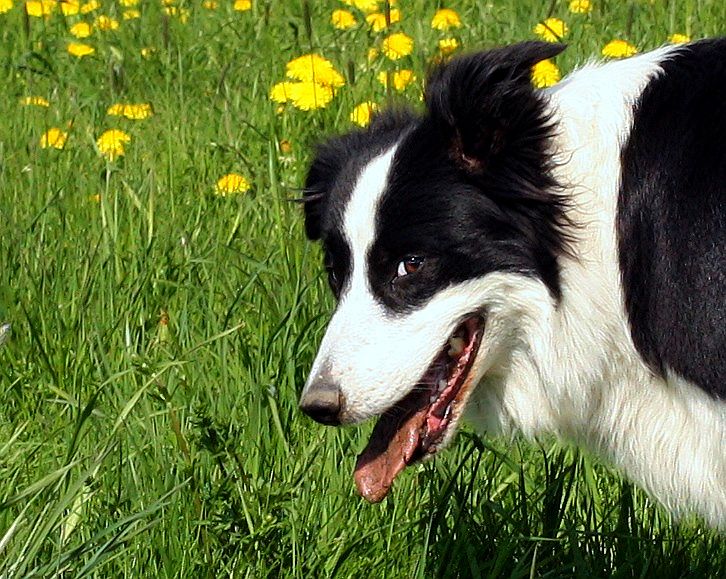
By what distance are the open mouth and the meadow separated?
180 millimetres

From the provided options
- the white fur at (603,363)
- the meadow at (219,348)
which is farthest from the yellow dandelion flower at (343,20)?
the white fur at (603,363)

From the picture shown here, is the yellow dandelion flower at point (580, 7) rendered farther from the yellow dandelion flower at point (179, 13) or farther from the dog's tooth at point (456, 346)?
the dog's tooth at point (456, 346)

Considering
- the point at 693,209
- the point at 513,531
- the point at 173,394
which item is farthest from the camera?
the point at 173,394

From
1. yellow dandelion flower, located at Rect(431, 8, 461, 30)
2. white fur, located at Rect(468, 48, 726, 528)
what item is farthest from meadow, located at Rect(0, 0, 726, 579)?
white fur, located at Rect(468, 48, 726, 528)

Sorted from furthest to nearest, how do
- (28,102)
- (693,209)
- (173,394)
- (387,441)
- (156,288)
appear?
(28,102), (156,288), (173,394), (387,441), (693,209)

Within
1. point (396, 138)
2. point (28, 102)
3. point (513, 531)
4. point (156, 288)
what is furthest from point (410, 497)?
point (28, 102)

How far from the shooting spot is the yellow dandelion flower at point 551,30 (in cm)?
482

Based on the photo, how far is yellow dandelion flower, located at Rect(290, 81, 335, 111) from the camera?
4.48m

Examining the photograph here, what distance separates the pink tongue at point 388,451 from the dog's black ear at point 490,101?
529mm

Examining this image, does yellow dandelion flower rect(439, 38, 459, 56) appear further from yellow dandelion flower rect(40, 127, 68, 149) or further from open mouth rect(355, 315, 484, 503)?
open mouth rect(355, 315, 484, 503)

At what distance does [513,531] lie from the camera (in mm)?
3092

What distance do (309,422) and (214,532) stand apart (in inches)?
19.9

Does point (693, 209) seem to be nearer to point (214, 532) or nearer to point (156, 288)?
point (214, 532)

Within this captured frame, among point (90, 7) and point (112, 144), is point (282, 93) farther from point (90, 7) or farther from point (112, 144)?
point (90, 7)
